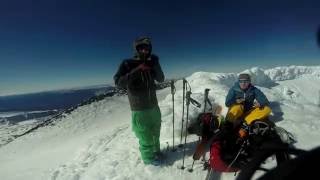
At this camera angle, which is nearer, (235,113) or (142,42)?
(142,42)

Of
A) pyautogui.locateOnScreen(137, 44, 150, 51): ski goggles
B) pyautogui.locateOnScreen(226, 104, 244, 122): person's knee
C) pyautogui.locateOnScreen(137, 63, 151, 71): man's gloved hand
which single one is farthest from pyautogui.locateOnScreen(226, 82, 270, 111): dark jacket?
pyautogui.locateOnScreen(137, 44, 150, 51): ski goggles

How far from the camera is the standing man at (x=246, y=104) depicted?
28.4ft

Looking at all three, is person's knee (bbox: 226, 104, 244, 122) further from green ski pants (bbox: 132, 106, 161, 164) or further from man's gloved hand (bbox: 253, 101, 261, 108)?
green ski pants (bbox: 132, 106, 161, 164)

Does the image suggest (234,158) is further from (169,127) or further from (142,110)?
(169,127)

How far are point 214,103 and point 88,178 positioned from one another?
603 centimetres

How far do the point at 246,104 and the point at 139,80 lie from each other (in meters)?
3.39

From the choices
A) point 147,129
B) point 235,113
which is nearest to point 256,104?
point 235,113

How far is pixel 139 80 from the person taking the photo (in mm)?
8195

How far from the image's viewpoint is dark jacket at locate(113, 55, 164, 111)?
26.6ft

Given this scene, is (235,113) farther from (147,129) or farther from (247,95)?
(147,129)

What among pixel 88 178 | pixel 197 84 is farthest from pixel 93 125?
pixel 88 178

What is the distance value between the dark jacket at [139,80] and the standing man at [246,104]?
2.15m

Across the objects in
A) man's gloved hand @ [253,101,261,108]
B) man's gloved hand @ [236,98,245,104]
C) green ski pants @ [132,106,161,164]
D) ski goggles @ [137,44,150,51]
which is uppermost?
ski goggles @ [137,44,150,51]

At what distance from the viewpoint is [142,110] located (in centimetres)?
822
